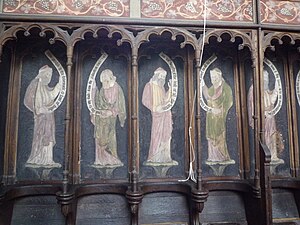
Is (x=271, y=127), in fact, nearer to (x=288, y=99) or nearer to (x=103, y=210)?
(x=288, y=99)

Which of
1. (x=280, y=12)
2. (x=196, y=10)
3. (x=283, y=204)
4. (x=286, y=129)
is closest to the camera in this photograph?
(x=196, y=10)

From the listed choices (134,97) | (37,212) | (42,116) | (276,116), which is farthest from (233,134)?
(37,212)

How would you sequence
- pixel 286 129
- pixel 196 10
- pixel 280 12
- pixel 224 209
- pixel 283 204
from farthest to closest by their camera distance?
pixel 286 129
pixel 283 204
pixel 224 209
pixel 280 12
pixel 196 10

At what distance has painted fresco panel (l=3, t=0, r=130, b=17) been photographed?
10.4 ft

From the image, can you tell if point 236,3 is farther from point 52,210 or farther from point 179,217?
point 52,210

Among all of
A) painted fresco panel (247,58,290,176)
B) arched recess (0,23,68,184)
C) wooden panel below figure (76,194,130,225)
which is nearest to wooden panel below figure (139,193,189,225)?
wooden panel below figure (76,194,130,225)

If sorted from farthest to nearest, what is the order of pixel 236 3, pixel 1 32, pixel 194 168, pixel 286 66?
1. pixel 286 66
2. pixel 194 168
3. pixel 236 3
4. pixel 1 32

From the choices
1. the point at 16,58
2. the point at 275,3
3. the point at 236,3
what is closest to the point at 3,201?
the point at 16,58

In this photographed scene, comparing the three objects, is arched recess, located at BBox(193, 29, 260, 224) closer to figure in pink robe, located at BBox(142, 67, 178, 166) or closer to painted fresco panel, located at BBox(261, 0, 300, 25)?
painted fresco panel, located at BBox(261, 0, 300, 25)

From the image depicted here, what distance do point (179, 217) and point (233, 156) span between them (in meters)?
1.14

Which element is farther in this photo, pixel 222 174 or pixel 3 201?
pixel 222 174

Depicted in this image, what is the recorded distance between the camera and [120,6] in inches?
130

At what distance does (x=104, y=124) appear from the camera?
12.2ft

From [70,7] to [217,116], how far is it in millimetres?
2420
